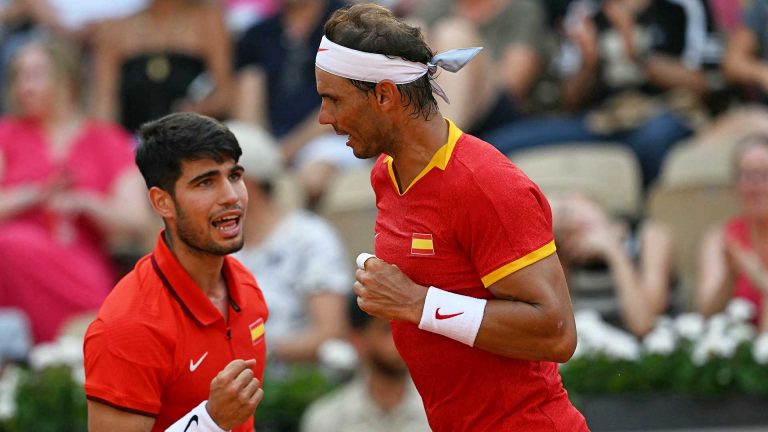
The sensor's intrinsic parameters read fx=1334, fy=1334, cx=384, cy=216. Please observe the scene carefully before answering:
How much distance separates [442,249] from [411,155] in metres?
0.28

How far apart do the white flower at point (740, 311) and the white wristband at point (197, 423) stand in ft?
11.8

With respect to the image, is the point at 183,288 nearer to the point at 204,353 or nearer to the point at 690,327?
the point at 204,353

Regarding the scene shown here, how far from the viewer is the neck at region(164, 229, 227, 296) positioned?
3.86m

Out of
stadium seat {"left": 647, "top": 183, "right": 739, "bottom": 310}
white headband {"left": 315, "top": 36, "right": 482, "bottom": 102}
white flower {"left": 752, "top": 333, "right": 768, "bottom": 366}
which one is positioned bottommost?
stadium seat {"left": 647, "top": 183, "right": 739, "bottom": 310}

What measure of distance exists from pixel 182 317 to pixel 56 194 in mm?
4192

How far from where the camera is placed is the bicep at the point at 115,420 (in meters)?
3.59

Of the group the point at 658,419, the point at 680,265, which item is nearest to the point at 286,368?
the point at 658,419

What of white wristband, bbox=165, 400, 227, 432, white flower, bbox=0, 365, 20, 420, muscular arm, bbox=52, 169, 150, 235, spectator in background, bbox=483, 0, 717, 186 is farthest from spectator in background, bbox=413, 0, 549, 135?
white wristband, bbox=165, 400, 227, 432

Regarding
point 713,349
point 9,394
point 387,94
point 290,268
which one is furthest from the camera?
point 290,268

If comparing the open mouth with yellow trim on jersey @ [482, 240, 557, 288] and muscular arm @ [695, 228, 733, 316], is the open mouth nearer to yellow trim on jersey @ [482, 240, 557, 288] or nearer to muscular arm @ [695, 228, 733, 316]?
yellow trim on jersey @ [482, 240, 557, 288]

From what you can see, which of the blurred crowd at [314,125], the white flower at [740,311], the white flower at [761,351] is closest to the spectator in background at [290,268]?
the blurred crowd at [314,125]

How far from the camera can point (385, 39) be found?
3.64 meters

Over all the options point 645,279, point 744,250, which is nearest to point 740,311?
point 744,250

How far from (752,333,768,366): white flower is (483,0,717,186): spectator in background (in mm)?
2027
